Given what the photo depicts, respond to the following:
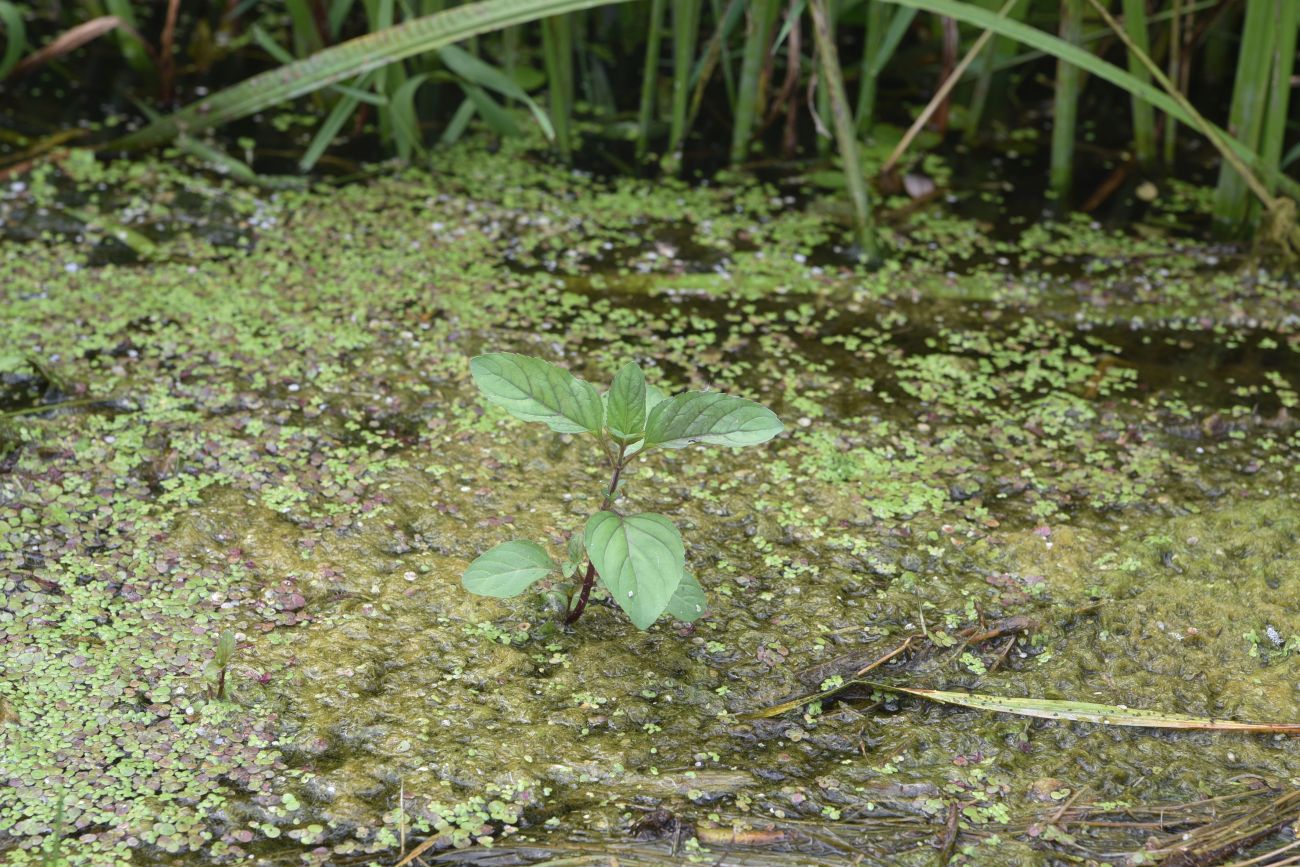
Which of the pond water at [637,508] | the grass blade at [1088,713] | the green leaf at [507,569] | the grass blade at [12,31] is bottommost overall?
the grass blade at [1088,713]

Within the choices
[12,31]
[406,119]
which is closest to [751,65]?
[406,119]

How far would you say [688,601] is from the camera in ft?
5.35

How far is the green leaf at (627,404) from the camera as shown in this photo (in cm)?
150

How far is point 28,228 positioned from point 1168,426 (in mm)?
2399

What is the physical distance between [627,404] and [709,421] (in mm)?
102

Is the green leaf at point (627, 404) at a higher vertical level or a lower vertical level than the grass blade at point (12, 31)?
lower

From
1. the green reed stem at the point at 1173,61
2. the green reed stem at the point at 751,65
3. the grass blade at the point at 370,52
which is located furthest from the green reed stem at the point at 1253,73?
the grass blade at the point at 370,52

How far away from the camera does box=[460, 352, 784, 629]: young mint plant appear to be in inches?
56.7

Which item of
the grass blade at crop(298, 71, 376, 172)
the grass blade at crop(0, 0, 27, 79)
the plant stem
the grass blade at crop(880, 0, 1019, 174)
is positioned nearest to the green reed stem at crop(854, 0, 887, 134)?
the grass blade at crop(880, 0, 1019, 174)

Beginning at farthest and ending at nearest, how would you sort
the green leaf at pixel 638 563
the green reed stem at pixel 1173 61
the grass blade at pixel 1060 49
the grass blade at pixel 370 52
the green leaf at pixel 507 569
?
the green reed stem at pixel 1173 61 → the grass blade at pixel 370 52 → the grass blade at pixel 1060 49 → the green leaf at pixel 507 569 → the green leaf at pixel 638 563

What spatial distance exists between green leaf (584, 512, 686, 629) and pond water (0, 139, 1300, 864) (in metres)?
0.23

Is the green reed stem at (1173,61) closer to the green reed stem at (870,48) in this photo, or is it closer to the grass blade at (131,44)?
the green reed stem at (870,48)

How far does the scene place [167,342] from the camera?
7.66ft

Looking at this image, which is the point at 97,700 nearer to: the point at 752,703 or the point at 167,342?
Answer: the point at 752,703
